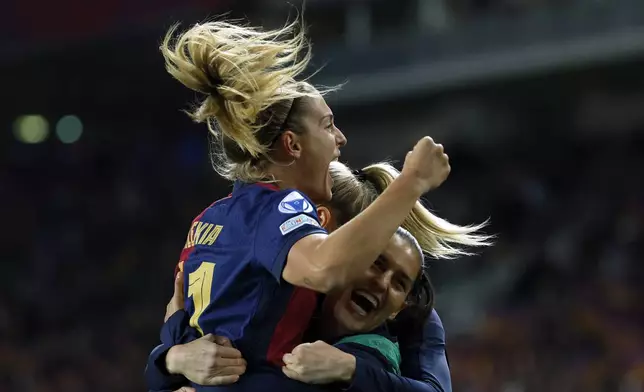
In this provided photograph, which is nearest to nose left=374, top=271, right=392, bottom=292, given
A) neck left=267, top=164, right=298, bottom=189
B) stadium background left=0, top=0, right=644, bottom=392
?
neck left=267, top=164, right=298, bottom=189

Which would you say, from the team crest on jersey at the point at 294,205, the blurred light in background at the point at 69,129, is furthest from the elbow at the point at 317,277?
the blurred light in background at the point at 69,129

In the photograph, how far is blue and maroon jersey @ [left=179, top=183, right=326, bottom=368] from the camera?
2652mm

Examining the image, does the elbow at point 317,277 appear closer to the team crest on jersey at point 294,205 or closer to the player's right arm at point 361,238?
the player's right arm at point 361,238

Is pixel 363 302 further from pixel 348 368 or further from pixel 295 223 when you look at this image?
pixel 295 223

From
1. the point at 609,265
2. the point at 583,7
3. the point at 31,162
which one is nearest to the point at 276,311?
the point at 609,265

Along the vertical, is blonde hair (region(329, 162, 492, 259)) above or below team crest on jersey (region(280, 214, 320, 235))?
below

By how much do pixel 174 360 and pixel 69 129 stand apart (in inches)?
409

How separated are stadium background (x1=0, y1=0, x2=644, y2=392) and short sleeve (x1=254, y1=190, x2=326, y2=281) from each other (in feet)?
20.8

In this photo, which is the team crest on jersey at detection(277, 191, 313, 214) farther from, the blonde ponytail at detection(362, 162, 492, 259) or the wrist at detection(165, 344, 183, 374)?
the blonde ponytail at detection(362, 162, 492, 259)

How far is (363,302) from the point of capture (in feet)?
9.94

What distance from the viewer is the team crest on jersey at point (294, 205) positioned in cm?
267

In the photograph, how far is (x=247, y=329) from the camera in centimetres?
280

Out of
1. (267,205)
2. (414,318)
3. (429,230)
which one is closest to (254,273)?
(267,205)

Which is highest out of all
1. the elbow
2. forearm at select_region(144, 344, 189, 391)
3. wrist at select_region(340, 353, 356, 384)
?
the elbow
